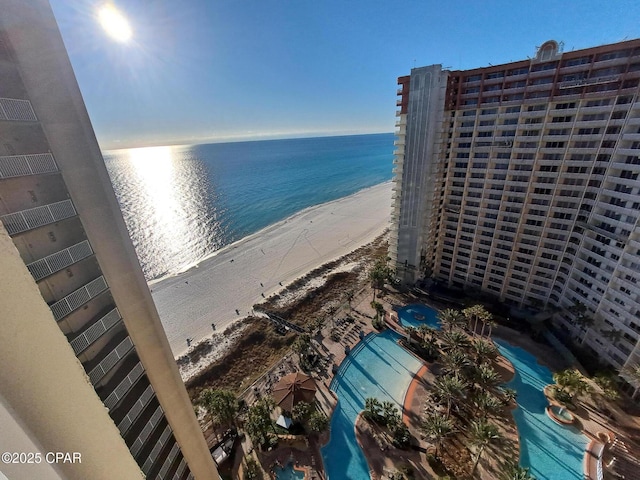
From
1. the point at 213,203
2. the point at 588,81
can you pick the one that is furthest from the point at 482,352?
the point at 213,203

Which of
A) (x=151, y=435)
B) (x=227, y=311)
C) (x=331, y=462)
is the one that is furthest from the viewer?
(x=227, y=311)

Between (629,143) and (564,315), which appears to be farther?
(564,315)

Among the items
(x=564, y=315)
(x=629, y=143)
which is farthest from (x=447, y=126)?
(x=564, y=315)

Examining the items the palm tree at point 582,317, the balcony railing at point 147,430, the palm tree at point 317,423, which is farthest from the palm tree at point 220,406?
the palm tree at point 582,317

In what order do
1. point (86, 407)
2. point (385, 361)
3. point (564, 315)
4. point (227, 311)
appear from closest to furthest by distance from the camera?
point (86, 407), point (385, 361), point (564, 315), point (227, 311)

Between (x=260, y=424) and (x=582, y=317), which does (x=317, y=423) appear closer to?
(x=260, y=424)

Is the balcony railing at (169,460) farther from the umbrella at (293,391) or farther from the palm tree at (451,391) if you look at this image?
the palm tree at (451,391)

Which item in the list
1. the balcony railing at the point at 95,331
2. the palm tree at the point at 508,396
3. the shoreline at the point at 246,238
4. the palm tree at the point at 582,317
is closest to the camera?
the balcony railing at the point at 95,331

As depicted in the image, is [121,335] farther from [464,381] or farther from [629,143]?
[629,143]
